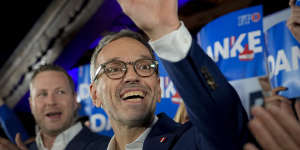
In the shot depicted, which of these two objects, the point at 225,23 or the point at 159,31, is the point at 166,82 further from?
the point at 159,31

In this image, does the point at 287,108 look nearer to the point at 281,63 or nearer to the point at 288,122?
the point at 288,122

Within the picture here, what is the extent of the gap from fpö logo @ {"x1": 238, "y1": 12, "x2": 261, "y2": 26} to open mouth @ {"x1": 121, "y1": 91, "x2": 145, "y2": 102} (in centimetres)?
121

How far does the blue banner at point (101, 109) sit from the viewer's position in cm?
256

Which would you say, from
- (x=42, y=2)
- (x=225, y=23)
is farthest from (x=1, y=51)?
(x=225, y=23)

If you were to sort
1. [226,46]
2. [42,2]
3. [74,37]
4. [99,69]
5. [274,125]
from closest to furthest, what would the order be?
1. [274,125]
2. [99,69]
3. [226,46]
4. [74,37]
5. [42,2]

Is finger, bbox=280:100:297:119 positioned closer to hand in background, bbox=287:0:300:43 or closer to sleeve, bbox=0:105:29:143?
hand in background, bbox=287:0:300:43

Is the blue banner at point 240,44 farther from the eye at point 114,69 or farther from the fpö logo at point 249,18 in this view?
the eye at point 114,69

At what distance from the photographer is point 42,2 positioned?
5.47m

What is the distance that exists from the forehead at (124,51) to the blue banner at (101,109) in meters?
1.22

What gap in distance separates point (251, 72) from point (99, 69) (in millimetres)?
1148

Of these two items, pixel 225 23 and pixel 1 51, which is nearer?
pixel 225 23

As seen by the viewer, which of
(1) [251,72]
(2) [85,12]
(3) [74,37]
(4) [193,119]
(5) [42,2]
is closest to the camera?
(4) [193,119]

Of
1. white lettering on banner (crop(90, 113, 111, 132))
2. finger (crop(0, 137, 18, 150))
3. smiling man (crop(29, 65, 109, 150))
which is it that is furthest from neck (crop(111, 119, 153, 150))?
white lettering on banner (crop(90, 113, 111, 132))

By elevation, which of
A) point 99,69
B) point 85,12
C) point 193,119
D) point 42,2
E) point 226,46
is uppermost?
point 42,2
